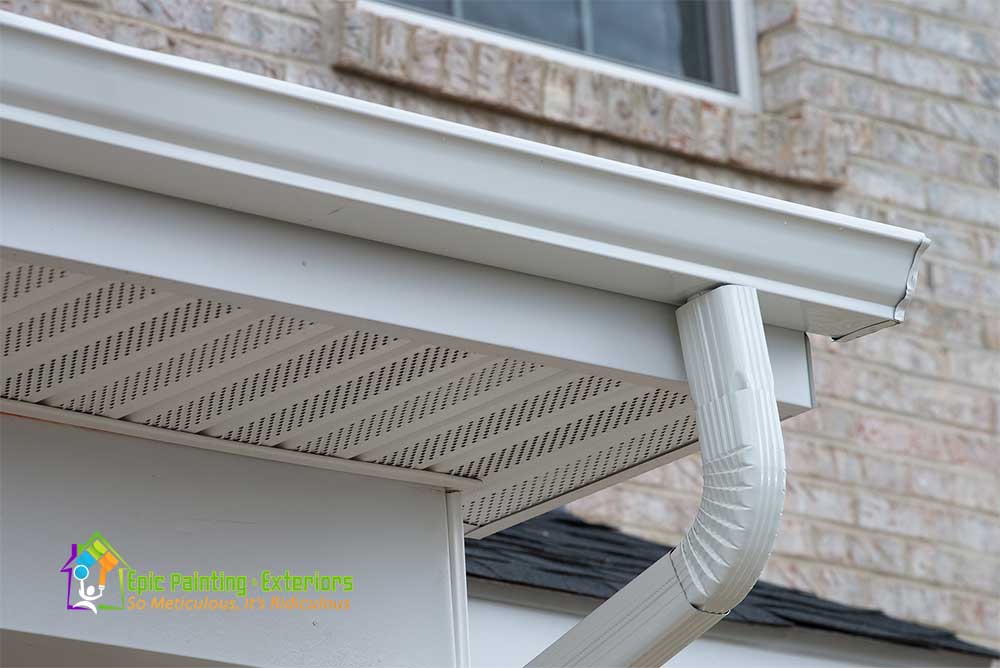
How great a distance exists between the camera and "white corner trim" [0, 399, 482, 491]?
2244 millimetres

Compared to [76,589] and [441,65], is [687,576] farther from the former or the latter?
[441,65]

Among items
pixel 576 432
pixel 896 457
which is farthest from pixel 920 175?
pixel 576 432

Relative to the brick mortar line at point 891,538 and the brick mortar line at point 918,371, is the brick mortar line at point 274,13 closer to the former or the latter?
the brick mortar line at point 918,371

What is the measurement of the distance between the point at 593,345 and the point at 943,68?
4463mm

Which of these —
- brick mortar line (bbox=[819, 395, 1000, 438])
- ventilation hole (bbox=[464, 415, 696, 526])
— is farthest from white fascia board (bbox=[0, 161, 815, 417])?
brick mortar line (bbox=[819, 395, 1000, 438])

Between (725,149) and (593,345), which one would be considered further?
(725,149)

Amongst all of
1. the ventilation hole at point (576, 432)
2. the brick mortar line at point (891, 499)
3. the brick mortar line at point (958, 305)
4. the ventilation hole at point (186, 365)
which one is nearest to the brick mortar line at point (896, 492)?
the brick mortar line at point (891, 499)

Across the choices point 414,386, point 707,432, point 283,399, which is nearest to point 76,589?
point 283,399

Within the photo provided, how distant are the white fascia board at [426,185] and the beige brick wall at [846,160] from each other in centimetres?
278

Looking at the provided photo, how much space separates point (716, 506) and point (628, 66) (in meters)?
3.90

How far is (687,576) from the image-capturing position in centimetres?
217

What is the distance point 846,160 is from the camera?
19.0 ft

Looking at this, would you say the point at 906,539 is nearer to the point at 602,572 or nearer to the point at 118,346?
the point at 602,572

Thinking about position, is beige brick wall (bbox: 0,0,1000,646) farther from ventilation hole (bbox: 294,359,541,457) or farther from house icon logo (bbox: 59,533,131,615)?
house icon logo (bbox: 59,533,131,615)
